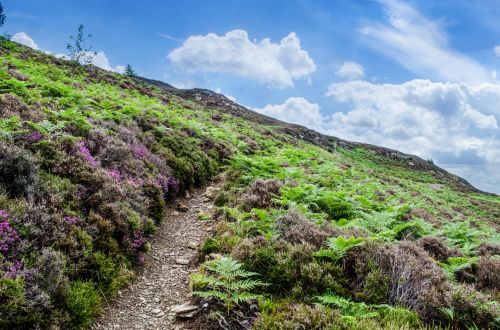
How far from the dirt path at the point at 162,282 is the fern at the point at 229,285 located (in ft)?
2.43

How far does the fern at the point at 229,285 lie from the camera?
5.34 meters

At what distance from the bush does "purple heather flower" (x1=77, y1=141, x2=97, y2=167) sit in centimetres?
351

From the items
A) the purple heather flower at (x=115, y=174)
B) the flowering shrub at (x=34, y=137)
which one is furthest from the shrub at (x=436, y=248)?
the flowering shrub at (x=34, y=137)

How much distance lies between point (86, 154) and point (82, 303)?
14.2 ft

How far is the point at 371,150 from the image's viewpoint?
6794 cm

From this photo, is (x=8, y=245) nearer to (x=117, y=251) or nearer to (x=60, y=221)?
(x=60, y=221)

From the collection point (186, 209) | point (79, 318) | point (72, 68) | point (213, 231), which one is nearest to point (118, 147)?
point (186, 209)

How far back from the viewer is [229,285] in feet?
18.2

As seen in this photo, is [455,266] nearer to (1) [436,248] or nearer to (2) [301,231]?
(1) [436,248]

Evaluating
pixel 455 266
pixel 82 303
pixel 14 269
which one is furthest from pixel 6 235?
pixel 455 266

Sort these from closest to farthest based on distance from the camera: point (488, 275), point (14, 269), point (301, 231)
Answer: point (14, 269) < point (488, 275) < point (301, 231)

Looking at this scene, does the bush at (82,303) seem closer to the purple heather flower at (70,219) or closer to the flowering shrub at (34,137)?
the purple heather flower at (70,219)

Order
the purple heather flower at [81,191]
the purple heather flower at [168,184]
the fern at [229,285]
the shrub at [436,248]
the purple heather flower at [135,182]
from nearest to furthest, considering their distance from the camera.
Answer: the fern at [229,285] < the purple heather flower at [81,191] < the shrub at [436,248] < the purple heather flower at [135,182] < the purple heather flower at [168,184]

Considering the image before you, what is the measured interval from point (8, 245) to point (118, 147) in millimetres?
5309
